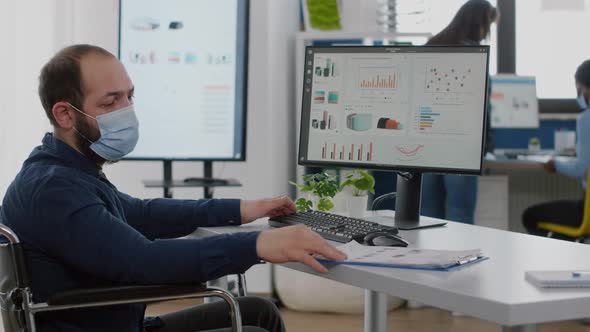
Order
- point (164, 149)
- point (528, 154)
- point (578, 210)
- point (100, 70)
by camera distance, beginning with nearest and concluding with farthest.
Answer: point (100, 70)
point (164, 149)
point (578, 210)
point (528, 154)

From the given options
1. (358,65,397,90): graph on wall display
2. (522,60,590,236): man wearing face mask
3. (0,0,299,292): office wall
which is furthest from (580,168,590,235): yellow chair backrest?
(358,65,397,90): graph on wall display

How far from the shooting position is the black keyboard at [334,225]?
72.4 inches

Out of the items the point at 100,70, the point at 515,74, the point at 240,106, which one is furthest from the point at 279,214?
the point at 515,74

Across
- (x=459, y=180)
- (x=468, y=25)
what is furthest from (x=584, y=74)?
(x=459, y=180)

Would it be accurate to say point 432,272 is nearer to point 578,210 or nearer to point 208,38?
point 208,38

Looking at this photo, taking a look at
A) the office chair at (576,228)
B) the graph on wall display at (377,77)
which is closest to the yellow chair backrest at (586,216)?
the office chair at (576,228)

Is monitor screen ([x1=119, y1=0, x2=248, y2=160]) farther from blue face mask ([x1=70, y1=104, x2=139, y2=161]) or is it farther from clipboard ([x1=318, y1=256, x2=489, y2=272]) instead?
clipboard ([x1=318, y1=256, x2=489, y2=272])

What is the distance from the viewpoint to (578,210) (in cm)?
400

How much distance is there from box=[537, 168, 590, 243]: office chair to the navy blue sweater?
8.41 ft

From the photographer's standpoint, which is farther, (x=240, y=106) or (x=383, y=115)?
(x=240, y=106)

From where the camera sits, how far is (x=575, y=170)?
402 centimetres

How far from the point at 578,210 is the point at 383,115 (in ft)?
7.04

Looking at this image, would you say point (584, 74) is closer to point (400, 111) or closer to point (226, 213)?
point (400, 111)

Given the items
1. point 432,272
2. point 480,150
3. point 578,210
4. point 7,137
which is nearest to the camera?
point 432,272
